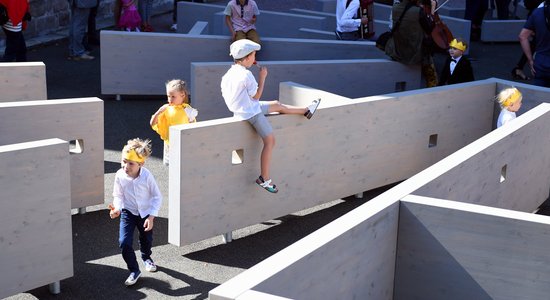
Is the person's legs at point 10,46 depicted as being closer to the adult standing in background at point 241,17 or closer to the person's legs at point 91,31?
the person's legs at point 91,31

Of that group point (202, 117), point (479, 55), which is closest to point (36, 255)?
point (202, 117)

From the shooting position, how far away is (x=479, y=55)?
1823 cm

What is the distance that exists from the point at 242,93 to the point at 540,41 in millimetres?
4796

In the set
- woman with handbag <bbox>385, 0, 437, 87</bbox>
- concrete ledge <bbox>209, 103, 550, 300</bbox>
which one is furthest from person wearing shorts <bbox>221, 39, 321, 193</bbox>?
woman with handbag <bbox>385, 0, 437, 87</bbox>

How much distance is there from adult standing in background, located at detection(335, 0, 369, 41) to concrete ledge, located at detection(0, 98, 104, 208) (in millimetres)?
6627

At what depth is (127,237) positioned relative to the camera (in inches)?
299

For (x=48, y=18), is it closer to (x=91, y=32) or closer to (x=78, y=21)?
(x=91, y=32)

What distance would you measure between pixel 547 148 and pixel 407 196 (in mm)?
4304

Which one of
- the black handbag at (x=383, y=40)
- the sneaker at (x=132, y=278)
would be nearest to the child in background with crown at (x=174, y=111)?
the sneaker at (x=132, y=278)

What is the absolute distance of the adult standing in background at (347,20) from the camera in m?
15.0

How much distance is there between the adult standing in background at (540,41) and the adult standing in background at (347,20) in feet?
12.4

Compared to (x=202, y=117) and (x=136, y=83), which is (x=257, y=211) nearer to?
(x=202, y=117)

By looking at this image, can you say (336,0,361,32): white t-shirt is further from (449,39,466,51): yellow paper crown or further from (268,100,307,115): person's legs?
(268,100,307,115): person's legs

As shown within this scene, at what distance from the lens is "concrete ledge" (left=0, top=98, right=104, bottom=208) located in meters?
8.80
